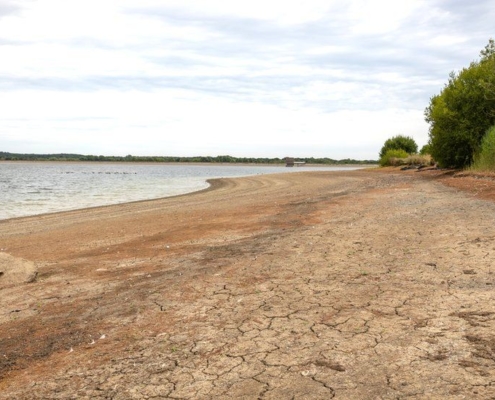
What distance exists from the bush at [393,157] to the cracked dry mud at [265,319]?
5234 cm

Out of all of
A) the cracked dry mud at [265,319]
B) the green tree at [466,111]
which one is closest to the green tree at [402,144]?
the green tree at [466,111]

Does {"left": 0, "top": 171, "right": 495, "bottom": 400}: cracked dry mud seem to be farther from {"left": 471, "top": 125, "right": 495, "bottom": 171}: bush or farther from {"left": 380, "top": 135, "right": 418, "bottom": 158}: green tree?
{"left": 380, "top": 135, "right": 418, "bottom": 158}: green tree

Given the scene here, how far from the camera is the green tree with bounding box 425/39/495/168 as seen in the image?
29906 millimetres

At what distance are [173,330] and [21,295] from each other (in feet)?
9.97

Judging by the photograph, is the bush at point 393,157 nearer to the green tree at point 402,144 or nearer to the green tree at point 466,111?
the green tree at point 402,144

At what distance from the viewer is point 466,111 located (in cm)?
3053

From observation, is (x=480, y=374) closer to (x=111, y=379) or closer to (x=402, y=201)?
(x=111, y=379)

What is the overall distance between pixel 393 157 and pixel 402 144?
821 centimetres

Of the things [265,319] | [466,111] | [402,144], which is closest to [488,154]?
[466,111]

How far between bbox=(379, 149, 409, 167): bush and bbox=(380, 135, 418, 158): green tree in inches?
83.6

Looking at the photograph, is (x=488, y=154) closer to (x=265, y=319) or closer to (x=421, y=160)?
(x=265, y=319)

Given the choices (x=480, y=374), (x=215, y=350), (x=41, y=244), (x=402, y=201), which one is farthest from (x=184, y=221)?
(x=480, y=374)

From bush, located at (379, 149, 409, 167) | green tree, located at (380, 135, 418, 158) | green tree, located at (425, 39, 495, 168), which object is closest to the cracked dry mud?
green tree, located at (425, 39, 495, 168)

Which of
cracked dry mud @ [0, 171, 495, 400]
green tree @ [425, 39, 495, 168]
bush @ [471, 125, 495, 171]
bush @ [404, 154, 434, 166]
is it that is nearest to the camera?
cracked dry mud @ [0, 171, 495, 400]
